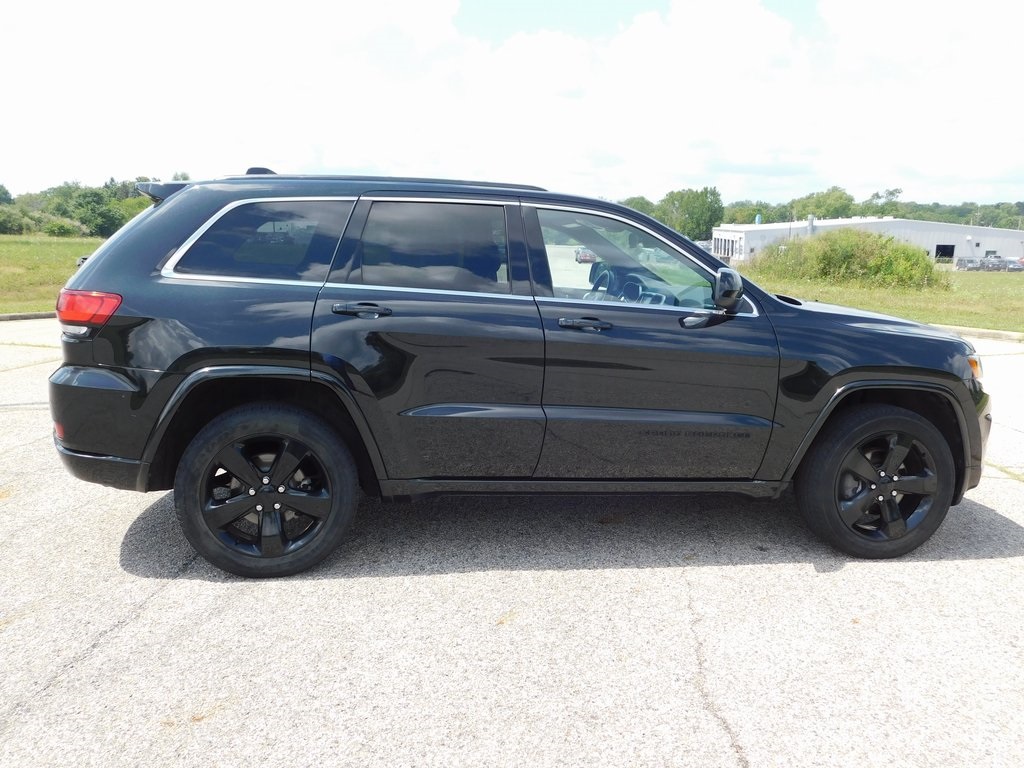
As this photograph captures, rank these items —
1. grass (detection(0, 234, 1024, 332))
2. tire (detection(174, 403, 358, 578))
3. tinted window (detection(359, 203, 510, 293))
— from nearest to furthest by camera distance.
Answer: tire (detection(174, 403, 358, 578)), tinted window (detection(359, 203, 510, 293)), grass (detection(0, 234, 1024, 332))

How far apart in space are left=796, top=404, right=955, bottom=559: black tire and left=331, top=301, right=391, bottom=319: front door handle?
2.29 m

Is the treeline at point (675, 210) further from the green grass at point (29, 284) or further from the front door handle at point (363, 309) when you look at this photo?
the front door handle at point (363, 309)

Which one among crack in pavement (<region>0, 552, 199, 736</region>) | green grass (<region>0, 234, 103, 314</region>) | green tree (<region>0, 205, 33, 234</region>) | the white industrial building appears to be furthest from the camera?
the white industrial building

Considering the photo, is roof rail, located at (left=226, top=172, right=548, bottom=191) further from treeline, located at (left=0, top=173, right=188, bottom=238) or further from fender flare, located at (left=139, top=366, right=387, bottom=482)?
treeline, located at (left=0, top=173, right=188, bottom=238)

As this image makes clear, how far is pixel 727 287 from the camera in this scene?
350 centimetres

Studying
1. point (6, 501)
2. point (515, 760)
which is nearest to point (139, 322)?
point (6, 501)

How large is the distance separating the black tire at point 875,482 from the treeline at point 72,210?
68.0 meters

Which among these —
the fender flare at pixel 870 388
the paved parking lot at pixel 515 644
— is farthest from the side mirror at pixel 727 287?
the paved parking lot at pixel 515 644

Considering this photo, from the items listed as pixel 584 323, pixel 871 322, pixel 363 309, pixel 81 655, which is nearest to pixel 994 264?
pixel 871 322

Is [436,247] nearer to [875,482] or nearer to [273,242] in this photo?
[273,242]

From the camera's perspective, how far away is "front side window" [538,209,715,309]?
3.70 metres

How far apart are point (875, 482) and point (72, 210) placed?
13512cm

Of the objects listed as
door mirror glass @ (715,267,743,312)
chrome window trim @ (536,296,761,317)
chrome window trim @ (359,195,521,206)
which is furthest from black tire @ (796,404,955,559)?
chrome window trim @ (359,195,521,206)

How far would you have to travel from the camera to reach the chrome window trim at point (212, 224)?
3389mm
